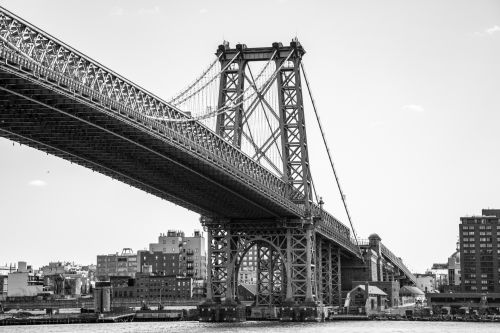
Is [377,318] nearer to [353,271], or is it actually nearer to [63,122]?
[353,271]

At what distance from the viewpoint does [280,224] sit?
99000mm

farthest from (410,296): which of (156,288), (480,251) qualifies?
(156,288)

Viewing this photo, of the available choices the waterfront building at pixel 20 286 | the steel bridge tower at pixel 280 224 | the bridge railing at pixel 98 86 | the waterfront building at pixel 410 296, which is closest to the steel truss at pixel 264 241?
the steel bridge tower at pixel 280 224

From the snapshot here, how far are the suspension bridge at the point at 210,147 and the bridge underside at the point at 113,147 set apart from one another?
3.5 inches

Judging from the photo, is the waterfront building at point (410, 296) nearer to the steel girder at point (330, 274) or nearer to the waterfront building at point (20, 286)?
the steel girder at point (330, 274)

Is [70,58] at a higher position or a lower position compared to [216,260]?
higher

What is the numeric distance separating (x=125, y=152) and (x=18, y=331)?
3585 cm

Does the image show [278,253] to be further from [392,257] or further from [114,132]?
[392,257]

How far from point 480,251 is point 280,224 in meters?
82.2

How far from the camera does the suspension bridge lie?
53.1 m

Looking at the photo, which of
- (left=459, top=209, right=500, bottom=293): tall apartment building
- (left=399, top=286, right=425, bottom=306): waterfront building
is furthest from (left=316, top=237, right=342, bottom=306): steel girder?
(left=459, top=209, right=500, bottom=293): tall apartment building

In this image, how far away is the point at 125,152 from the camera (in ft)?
224

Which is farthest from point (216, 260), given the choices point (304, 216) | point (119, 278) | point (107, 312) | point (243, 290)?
point (119, 278)

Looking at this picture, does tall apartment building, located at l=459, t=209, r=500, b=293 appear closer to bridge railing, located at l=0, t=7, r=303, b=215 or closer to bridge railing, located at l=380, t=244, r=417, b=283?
bridge railing, located at l=380, t=244, r=417, b=283
